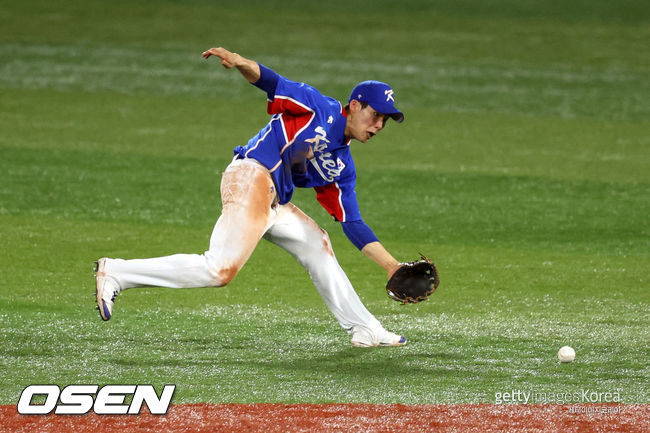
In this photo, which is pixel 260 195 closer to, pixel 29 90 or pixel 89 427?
pixel 89 427

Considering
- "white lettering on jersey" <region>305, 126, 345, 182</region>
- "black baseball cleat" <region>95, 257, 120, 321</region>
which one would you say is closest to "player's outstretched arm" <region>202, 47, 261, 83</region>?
"white lettering on jersey" <region>305, 126, 345, 182</region>

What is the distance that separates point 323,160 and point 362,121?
12.8 inches

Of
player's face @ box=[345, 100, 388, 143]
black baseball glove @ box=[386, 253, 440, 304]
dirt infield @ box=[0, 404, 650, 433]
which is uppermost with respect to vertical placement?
player's face @ box=[345, 100, 388, 143]

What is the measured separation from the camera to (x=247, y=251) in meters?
6.00

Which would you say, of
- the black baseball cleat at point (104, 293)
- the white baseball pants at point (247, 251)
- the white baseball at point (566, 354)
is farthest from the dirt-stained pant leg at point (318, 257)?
the white baseball at point (566, 354)

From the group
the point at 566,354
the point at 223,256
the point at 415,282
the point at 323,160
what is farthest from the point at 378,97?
the point at 566,354

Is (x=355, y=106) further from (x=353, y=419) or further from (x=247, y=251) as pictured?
(x=353, y=419)

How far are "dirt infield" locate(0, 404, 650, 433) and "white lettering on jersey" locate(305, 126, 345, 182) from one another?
143 centimetres

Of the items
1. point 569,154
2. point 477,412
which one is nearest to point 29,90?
point 569,154

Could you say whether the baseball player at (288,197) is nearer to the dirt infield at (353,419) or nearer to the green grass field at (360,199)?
the green grass field at (360,199)

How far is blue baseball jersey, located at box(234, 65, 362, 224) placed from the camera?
6168mm

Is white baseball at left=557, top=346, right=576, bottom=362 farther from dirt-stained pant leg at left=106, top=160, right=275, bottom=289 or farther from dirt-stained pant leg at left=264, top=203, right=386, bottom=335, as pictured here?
dirt-stained pant leg at left=106, top=160, right=275, bottom=289

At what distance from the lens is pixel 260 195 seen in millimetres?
6113

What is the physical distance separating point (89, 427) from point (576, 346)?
307 centimetres
